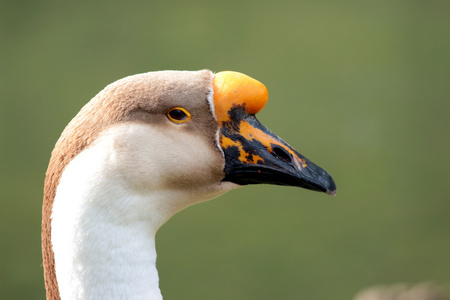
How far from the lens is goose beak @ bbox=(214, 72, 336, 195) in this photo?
3.86 ft

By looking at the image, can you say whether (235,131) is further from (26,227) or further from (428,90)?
(428,90)

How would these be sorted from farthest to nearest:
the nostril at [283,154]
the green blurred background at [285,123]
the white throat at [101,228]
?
the green blurred background at [285,123] → the nostril at [283,154] → the white throat at [101,228]

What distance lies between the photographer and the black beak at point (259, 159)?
1.18 m

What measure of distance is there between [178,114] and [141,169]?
0.45ft

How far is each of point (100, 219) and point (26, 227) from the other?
2616 mm

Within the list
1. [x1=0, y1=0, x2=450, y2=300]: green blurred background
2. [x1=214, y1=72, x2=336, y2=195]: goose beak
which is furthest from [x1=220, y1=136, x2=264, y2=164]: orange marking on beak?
[x1=0, y1=0, x2=450, y2=300]: green blurred background

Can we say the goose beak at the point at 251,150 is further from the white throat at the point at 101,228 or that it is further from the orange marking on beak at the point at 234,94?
the white throat at the point at 101,228

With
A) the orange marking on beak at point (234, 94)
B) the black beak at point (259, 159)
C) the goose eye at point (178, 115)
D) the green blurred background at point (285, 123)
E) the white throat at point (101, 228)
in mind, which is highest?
the green blurred background at point (285, 123)

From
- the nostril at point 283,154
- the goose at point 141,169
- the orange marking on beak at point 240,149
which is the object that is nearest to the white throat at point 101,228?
the goose at point 141,169

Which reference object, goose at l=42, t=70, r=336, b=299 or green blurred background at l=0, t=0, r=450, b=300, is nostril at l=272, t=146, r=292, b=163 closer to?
goose at l=42, t=70, r=336, b=299

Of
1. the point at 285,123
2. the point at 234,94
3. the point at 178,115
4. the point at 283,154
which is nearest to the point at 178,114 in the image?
the point at 178,115

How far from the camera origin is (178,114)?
1.16 meters

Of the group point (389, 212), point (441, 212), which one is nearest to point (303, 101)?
point (389, 212)

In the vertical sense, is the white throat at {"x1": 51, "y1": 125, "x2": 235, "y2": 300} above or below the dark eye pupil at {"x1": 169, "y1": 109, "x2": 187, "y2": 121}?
below
